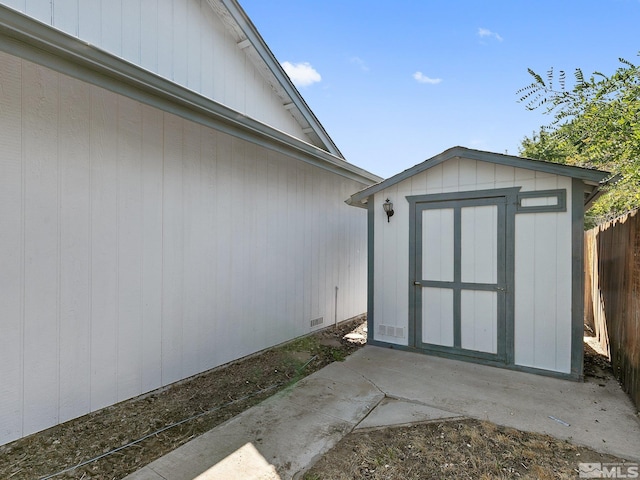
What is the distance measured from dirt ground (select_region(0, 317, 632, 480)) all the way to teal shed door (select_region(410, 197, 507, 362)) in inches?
63.2

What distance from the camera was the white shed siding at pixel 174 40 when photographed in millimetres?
2969

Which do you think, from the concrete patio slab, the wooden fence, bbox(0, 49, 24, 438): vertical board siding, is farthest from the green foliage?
bbox(0, 49, 24, 438): vertical board siding

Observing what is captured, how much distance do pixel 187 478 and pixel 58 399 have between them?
143 centimetres

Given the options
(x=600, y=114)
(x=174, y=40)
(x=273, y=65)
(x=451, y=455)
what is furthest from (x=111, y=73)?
(x=600, y=114)

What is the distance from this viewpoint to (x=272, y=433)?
2613 millimetres

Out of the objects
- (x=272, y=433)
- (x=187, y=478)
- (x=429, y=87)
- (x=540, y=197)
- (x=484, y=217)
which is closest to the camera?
(x=187, y=478)

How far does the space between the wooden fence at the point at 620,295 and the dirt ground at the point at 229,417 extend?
139 centimetres

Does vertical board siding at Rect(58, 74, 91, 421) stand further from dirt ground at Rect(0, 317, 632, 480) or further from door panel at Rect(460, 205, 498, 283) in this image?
door panel at Rect(460, 205, 498, 283)

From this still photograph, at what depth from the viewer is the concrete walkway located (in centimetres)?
228

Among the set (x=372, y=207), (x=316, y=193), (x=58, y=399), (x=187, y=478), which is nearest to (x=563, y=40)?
(x=372, y=207)

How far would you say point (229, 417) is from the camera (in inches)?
117

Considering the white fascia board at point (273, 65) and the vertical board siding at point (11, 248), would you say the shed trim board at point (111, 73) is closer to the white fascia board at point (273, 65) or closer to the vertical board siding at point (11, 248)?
the vertical board siding at point (11, 248)

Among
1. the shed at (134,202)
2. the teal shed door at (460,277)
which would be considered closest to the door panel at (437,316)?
the teal shed door at (460,277)

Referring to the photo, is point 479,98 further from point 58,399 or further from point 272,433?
point 58,399
